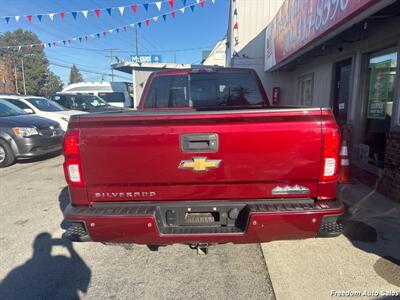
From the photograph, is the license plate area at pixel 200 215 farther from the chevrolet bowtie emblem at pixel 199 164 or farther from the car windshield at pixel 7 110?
the car windshield at pixel 7 110

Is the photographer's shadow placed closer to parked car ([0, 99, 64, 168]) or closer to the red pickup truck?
the red pickup truck

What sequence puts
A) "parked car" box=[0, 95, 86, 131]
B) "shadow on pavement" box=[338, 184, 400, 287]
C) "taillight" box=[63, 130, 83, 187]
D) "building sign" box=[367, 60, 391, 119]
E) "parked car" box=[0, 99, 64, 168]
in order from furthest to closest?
"parked car" box=[0, 95, 86, 131] → "parked car" box=[0, 99, 64, 168] → "building sign" box=[367, 60, 391, 119] → "shadow on pavement" box=[338, 184, 400, 287] → "taillight" box=[63, 130, 83, 187]

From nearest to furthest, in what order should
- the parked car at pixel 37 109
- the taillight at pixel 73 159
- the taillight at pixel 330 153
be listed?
1. the taillight at pixel 330 153
2. the taillight at pixel 73 159
3. the parked car at pixel 37 109

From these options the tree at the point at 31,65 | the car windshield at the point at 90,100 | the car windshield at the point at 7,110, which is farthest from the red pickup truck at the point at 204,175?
the tree at the point at 31,65

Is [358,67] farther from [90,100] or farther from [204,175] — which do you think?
[90,100]

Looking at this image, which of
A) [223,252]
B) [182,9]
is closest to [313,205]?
[223,252]

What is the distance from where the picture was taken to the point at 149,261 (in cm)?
295

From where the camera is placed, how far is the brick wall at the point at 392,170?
Result: 13.9 feet

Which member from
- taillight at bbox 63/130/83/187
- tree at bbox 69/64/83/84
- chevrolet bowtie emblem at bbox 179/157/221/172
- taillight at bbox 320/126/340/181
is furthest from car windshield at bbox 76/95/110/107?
tree at bbox 69/64/83/84

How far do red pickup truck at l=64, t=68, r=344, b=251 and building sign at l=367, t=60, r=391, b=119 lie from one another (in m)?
3.96

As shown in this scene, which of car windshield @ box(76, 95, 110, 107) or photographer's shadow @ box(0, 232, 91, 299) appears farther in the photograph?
car windshield @ box(76, 95, 110, 107)

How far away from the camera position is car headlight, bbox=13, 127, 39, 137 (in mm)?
7082

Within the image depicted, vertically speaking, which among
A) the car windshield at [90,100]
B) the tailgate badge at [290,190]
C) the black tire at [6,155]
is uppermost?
the car windshield at [90,100]

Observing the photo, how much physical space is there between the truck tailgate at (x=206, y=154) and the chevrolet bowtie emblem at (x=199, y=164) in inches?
0.6
